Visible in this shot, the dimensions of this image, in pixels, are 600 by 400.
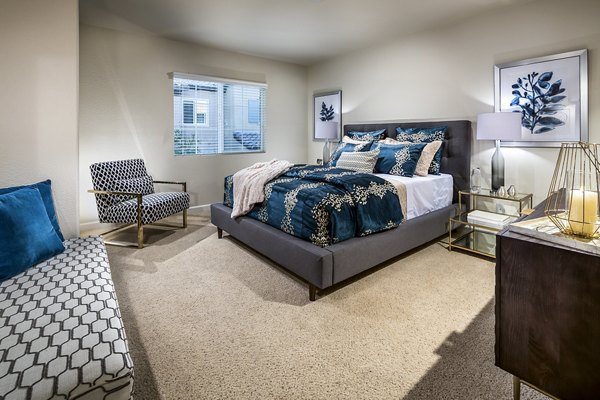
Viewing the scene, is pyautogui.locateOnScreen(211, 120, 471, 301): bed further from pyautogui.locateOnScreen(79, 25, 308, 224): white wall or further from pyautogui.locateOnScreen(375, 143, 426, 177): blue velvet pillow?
Answer: pyautogui.locateOnScreen(79, 25, 308, 224): white wall

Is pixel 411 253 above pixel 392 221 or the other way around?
the other way around

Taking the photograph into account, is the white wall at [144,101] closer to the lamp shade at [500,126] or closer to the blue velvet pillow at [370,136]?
the blue velvet pillow at [370,136]

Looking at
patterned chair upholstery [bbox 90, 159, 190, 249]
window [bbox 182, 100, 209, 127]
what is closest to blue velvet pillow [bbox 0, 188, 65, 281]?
patterned chair upholstery [bbox 90, 159, 190, 249]

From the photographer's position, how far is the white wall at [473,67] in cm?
306

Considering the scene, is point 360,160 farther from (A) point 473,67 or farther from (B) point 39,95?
(B) point 39,95

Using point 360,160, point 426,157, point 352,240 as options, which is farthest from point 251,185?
point 426,157

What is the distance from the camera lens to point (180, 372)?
1638mm

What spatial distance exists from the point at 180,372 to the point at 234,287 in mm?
970

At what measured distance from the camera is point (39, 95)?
219 cm

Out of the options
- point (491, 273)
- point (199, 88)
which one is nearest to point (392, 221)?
point (491, 273)

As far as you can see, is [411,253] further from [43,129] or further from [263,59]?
[263,59]

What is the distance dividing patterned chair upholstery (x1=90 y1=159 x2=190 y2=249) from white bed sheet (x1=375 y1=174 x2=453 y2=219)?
259cm

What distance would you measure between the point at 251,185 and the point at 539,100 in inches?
120

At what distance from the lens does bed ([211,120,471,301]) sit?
2.33m
